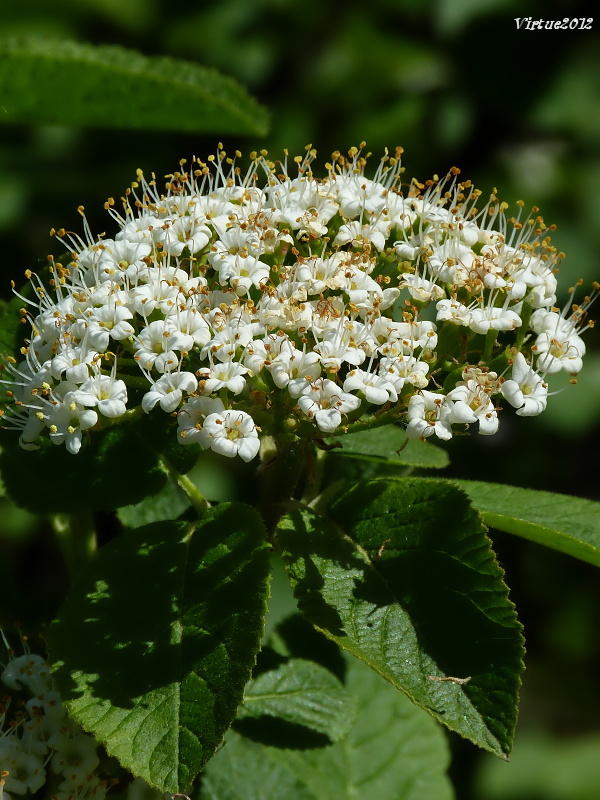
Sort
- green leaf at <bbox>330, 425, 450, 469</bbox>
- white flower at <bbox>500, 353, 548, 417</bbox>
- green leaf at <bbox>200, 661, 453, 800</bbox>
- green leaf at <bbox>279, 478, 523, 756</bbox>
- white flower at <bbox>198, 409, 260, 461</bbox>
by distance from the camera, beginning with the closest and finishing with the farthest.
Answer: green leaf at <bbox>279, 478, 523, 756</bbox>, white flower at <bbox>198, 409, 260, 461</bbox>, white flower at <bbox>500, 353, 548, 417</bbox>, green leaf at <bbox>330, 425, 450, 469</bbox>, green leaf at <bbox>200, 661, 453, 800</bbox>

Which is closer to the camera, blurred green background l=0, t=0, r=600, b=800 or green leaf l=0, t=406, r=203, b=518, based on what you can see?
green leaf l=0, t=406, r=203, b=518

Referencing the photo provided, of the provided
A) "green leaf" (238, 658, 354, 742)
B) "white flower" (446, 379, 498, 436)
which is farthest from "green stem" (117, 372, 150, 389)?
"green leaf" (238, 658, 354, 742)

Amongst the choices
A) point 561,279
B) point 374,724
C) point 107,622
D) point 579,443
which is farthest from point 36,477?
point 579,443

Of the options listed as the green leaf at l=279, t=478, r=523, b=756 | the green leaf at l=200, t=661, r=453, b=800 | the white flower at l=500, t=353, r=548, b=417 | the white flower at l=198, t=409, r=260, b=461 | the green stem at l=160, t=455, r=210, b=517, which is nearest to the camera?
the green leaf at l=279, t=478, r=523, b=756

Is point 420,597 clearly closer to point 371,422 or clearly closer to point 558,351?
point 371,422

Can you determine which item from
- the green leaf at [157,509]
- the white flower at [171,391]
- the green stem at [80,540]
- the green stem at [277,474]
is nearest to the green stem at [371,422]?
the green stem at [277,474]

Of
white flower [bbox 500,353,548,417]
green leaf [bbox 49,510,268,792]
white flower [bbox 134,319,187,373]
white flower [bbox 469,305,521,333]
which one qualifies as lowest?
green leaf [bbox 49,510,268,792]

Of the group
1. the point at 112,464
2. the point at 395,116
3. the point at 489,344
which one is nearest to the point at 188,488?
the point at 112,464

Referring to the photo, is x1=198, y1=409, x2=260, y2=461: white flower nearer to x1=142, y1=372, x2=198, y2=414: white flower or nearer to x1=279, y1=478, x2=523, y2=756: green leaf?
x1=142, y1=372, x2=198, y2=414: white flower
